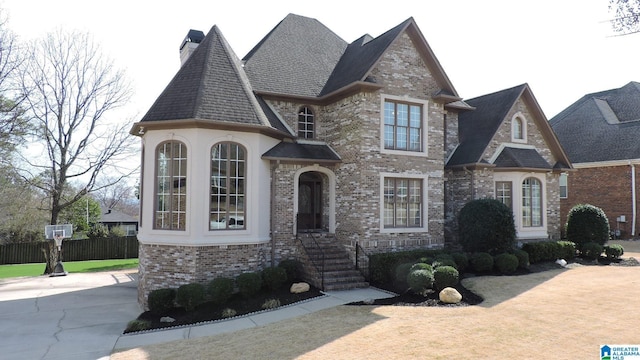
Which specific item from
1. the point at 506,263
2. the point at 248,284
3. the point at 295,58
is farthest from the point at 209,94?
the point at 506,263

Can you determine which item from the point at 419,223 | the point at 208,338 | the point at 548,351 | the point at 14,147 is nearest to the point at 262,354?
the point at 208,338

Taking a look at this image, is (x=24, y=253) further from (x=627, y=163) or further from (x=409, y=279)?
(x=627, y=163)

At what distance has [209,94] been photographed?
13.0 metres

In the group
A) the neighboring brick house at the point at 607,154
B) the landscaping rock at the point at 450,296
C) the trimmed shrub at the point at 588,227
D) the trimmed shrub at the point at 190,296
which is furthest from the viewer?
the neighboring brick house at the point at 607,154

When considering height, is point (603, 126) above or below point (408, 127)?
above

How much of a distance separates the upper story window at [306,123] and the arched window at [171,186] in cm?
498

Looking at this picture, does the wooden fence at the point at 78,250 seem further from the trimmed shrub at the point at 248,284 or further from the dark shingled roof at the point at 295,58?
the trimmed shrub at the point at 248,284

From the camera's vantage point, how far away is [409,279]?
1176 centimetres

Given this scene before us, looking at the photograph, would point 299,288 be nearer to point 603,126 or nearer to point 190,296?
point 190,296

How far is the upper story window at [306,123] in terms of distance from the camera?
52.6 ft

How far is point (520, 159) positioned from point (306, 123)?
9688mm

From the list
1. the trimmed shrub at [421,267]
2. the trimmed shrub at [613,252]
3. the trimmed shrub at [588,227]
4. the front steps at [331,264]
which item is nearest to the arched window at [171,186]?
the front steps at [331,264]

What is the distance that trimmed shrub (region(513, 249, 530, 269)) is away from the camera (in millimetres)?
14961

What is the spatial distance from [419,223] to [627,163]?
1774 cm
